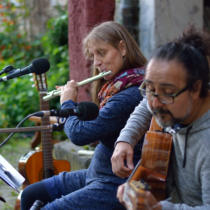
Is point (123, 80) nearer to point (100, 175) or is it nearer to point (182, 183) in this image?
point (100, 175)

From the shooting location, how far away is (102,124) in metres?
2.28

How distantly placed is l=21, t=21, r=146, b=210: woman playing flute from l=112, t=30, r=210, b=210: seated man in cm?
55

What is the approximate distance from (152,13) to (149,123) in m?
2.32

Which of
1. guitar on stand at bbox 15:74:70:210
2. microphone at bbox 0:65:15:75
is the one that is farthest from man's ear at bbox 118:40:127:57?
guitar on stand at bbox 15:74:70:210

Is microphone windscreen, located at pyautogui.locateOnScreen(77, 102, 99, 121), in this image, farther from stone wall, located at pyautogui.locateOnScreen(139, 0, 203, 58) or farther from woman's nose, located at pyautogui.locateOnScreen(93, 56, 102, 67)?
stone wall, located at pyautogui.locateOnScreen(139, 0, 203, 58)

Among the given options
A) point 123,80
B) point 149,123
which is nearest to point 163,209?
point 149,123

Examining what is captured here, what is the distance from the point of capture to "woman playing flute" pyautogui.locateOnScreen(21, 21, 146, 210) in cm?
225

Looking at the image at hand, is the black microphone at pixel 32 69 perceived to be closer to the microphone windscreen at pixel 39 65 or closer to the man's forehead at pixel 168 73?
the microphone windscreen at pixel 39 65

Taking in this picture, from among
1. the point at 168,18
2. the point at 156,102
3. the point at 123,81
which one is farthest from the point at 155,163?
the point at 168,18

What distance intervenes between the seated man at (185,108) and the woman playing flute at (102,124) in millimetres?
545

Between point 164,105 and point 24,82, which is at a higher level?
point 164,105

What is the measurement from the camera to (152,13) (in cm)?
413

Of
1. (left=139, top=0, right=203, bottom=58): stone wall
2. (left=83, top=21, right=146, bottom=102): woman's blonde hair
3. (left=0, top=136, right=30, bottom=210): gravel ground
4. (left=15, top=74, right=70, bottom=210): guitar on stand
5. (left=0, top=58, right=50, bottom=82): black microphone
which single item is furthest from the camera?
(left=0, top=136, right=30, bottom=210): gravel ground

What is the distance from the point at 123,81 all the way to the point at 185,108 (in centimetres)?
81
